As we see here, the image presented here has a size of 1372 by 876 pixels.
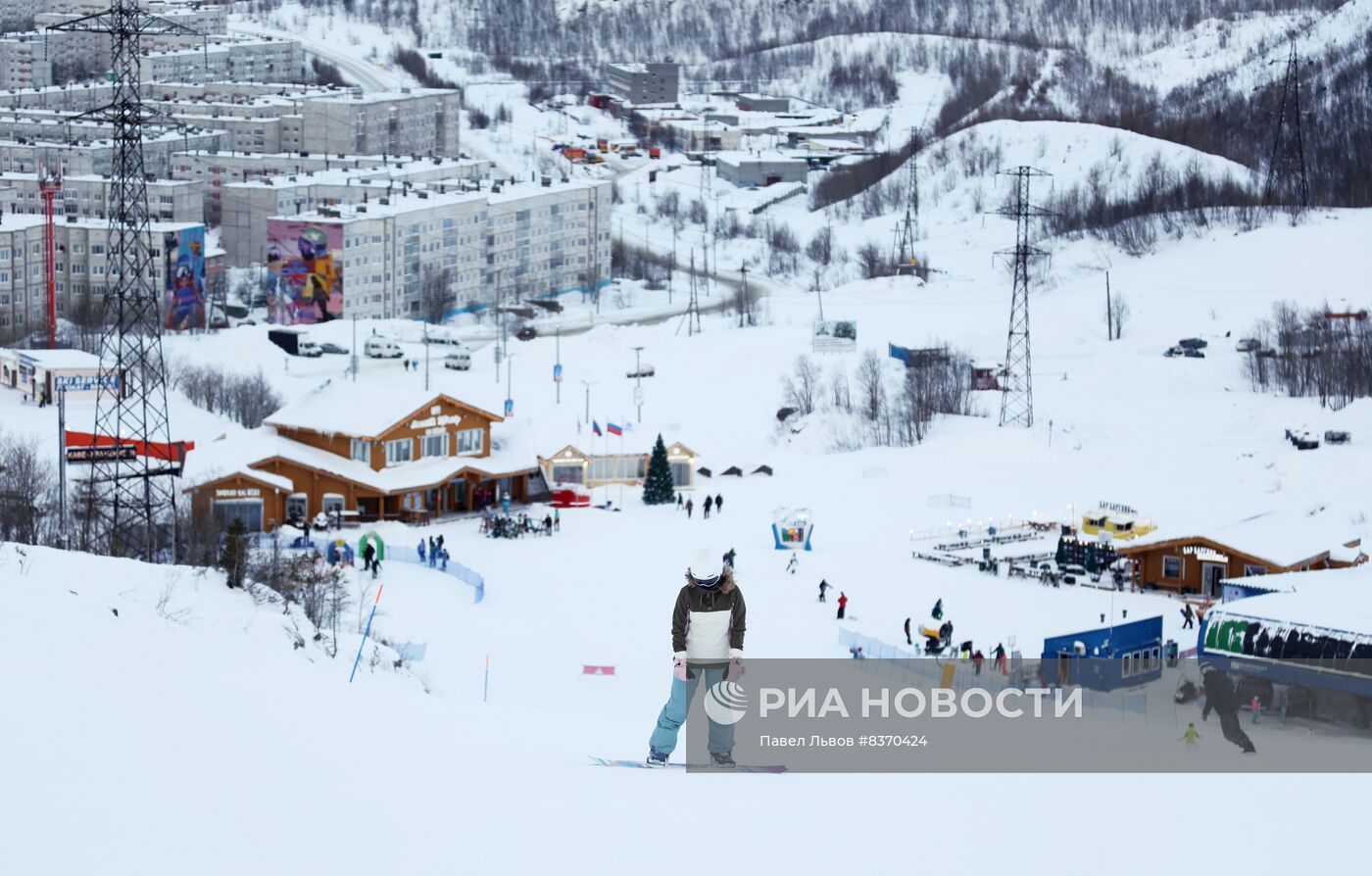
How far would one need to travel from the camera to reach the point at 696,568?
757 centimetres

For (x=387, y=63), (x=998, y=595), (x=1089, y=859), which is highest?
(x=387, y=63)

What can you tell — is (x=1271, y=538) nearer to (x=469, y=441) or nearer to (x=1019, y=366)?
(x=469, y=441)

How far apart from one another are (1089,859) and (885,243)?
53.8 metres

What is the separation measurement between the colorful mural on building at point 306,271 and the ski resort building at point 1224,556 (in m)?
28.9

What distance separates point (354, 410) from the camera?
28.6 metres

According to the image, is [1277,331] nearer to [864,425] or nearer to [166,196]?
[864,425]

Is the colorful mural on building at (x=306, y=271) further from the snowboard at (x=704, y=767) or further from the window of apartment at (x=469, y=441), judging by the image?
the snowboard at (x=704, y=767)

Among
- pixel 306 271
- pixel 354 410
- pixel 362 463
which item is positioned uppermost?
pixel 306 271

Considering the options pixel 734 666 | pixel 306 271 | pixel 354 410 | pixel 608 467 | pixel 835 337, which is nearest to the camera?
pixel 734 666

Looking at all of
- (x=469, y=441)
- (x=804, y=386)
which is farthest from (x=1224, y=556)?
(x=804, y=386)

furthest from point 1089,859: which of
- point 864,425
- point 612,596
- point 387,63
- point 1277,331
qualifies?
point 387,63

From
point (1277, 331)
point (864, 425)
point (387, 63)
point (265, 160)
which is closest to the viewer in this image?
point (864, 425)

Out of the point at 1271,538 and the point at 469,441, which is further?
the point at 469,441

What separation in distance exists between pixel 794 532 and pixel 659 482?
154 inches
